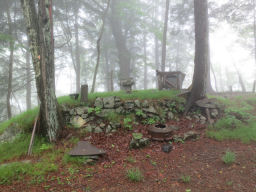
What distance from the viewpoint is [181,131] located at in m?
6.05

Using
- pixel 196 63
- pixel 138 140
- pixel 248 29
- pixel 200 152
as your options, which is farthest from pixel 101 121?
pixel 248 29

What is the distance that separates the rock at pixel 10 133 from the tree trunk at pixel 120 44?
41.0ft

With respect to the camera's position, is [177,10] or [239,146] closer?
[239,146]

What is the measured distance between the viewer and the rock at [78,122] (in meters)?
5.99

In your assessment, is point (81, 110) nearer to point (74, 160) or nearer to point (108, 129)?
point (108, 129)

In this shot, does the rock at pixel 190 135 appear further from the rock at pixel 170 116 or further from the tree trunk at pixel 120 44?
the tree trunk at pixel 120 44

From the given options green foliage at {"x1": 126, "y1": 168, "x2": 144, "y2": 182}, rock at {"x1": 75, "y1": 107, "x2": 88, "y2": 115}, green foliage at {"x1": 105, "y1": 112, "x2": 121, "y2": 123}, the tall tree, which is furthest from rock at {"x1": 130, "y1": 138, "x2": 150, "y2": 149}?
the tall tree

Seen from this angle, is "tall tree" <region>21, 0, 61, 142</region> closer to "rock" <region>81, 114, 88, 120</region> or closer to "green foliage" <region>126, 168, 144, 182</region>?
"rock" <region>81, 114, 88, 120</region>

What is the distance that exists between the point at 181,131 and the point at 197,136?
67 cm

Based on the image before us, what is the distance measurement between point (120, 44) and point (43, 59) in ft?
44.6

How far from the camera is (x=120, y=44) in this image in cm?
1762

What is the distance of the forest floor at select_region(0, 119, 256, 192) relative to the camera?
10.2ft

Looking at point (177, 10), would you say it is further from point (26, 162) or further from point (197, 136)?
point (26, 162)

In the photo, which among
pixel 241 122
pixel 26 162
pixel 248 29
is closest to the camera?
pixel 26 162
